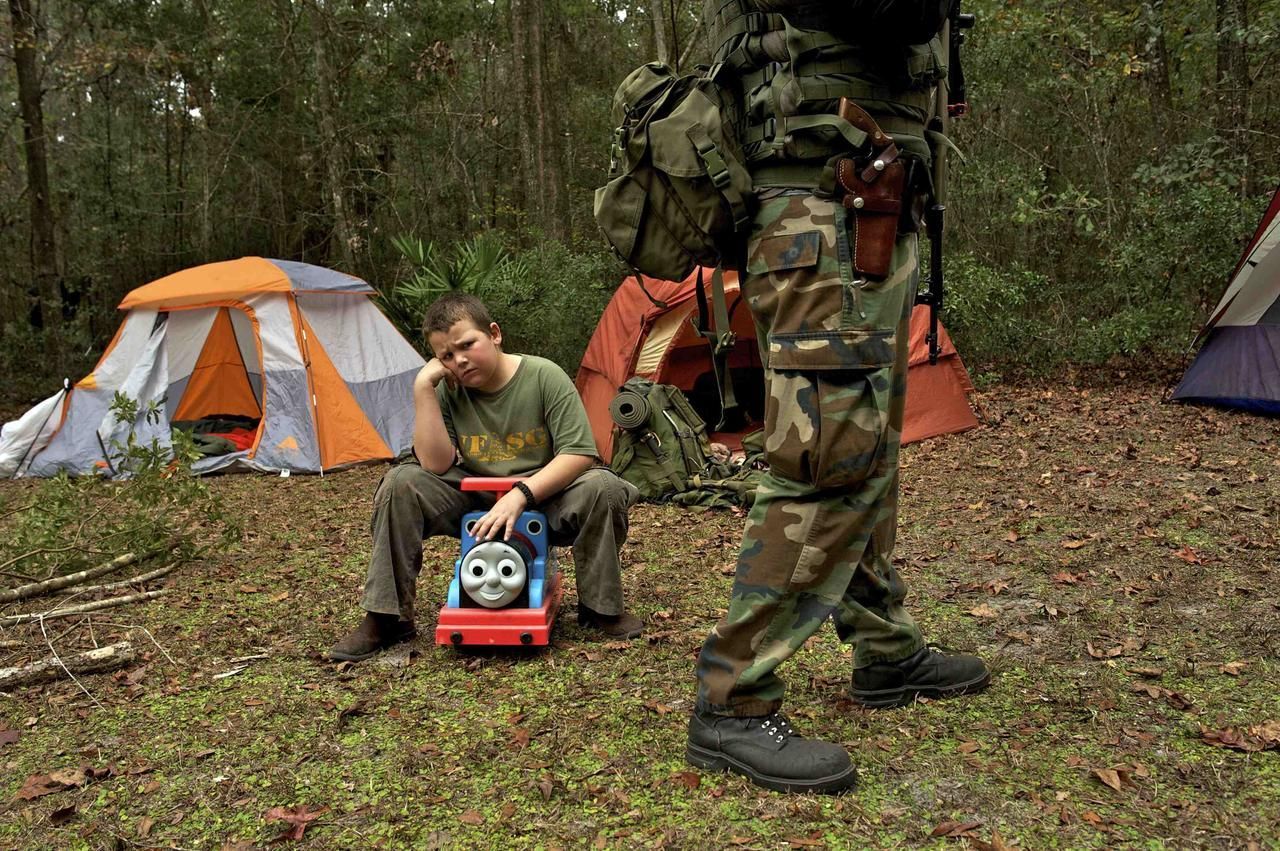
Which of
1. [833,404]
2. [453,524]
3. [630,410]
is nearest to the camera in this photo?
[833,404]

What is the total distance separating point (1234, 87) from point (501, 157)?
1067 cm

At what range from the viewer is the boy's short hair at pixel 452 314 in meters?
3.09

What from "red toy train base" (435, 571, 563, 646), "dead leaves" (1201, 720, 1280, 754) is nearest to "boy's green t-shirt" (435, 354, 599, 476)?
"red toy train base" (435, 571, 563, 646)

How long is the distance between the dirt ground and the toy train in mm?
105

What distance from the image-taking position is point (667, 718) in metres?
2.59

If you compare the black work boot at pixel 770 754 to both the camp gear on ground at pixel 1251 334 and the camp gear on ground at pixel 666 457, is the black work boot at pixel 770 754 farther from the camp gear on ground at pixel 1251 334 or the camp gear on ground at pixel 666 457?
the camp gear on ground at pixel 1251 334

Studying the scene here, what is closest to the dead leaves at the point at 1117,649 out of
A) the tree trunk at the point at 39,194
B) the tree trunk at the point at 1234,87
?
the tree trunk at the point at 1234,87

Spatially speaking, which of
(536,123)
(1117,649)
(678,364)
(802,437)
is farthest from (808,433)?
(536,123)

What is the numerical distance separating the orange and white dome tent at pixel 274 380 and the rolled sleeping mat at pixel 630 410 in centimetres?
257

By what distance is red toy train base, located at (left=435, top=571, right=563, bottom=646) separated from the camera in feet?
10.0

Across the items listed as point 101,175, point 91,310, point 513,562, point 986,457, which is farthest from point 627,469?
point 101,175

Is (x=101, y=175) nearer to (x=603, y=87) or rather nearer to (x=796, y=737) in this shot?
(x=603, y=87)

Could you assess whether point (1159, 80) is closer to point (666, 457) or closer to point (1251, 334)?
point (1251, 334)

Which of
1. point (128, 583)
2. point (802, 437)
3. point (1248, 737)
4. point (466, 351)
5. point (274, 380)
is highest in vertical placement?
point (466, 351)
